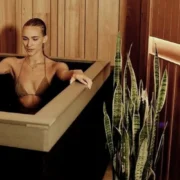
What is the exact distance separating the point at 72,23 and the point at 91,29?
0.54 ft

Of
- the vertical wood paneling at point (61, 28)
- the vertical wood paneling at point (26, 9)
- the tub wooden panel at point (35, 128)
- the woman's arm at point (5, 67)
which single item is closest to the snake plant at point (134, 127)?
the tub wooden panel at point (35, 128)

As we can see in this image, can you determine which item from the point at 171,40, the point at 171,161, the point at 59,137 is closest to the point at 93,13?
the point at 171,40

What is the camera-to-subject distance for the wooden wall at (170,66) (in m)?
2.34

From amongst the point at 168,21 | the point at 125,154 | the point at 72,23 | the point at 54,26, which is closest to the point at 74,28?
the point at 72,23

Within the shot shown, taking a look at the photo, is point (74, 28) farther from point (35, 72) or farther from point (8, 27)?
point (35, 72)

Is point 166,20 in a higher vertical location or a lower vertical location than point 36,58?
higher

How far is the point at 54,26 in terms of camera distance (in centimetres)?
335

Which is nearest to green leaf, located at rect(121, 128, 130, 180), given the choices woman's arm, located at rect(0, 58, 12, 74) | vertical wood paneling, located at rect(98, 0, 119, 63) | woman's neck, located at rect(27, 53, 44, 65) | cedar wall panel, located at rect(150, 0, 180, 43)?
cedar wall panel, located at rect(150, 0, 180, 43)

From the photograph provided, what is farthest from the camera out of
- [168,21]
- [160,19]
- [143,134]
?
[160,19]

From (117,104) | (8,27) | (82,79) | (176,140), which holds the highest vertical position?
(8,27)

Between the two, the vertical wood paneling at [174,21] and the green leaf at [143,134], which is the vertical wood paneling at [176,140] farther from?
the green leaf at [143,134]

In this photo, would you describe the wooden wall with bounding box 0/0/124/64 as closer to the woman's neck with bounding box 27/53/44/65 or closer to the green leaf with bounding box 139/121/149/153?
the woman's neck with bounding box 27/53/44/65

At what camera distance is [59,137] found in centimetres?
169

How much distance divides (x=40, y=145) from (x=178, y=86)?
3.53ft
